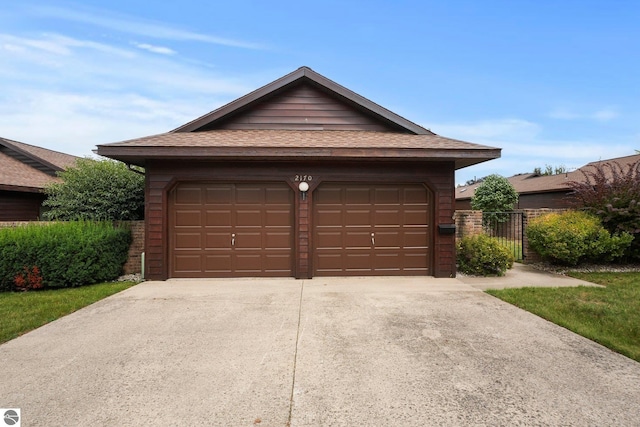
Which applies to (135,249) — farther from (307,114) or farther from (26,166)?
(26,166)

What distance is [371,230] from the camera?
25.6 ft

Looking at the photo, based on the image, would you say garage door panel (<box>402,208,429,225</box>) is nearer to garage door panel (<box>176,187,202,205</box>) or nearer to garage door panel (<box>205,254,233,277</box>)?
garage door panel (<box>205,254,233,277</box>)

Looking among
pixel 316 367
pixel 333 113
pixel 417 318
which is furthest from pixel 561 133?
pixel 316 367

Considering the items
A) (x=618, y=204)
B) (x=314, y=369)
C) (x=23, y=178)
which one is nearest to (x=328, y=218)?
(x=314, y=369)

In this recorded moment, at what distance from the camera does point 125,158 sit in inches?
282

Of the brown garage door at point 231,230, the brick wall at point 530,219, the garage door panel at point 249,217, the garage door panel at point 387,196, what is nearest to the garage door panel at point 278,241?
the brown garage door at point 231,230

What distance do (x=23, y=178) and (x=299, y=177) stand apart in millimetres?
11081

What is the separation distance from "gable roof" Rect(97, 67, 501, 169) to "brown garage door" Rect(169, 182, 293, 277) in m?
0.98

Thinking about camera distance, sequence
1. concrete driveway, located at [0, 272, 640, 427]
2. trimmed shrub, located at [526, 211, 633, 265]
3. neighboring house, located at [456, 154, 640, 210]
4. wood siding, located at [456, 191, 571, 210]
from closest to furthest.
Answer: concrete driveway, located at [0, 272, 640, 427]
trimmed shrub, located at [526, 211, 633, 265]
neighboring house, located at [456, 154, 640, 210]
wood siding, located at [456, 191, 571, 210]

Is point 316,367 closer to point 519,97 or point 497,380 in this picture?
point 497,380

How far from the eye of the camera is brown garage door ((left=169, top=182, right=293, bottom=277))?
7637 millimetres

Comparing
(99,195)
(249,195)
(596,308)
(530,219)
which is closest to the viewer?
(596,308)

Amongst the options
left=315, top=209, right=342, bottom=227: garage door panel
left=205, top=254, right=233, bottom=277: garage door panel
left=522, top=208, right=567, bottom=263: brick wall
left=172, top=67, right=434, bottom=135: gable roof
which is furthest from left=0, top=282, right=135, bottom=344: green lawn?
left=522, top=208, right=567, bottom=263: brick wall

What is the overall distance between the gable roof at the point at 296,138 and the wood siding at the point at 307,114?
3cm
